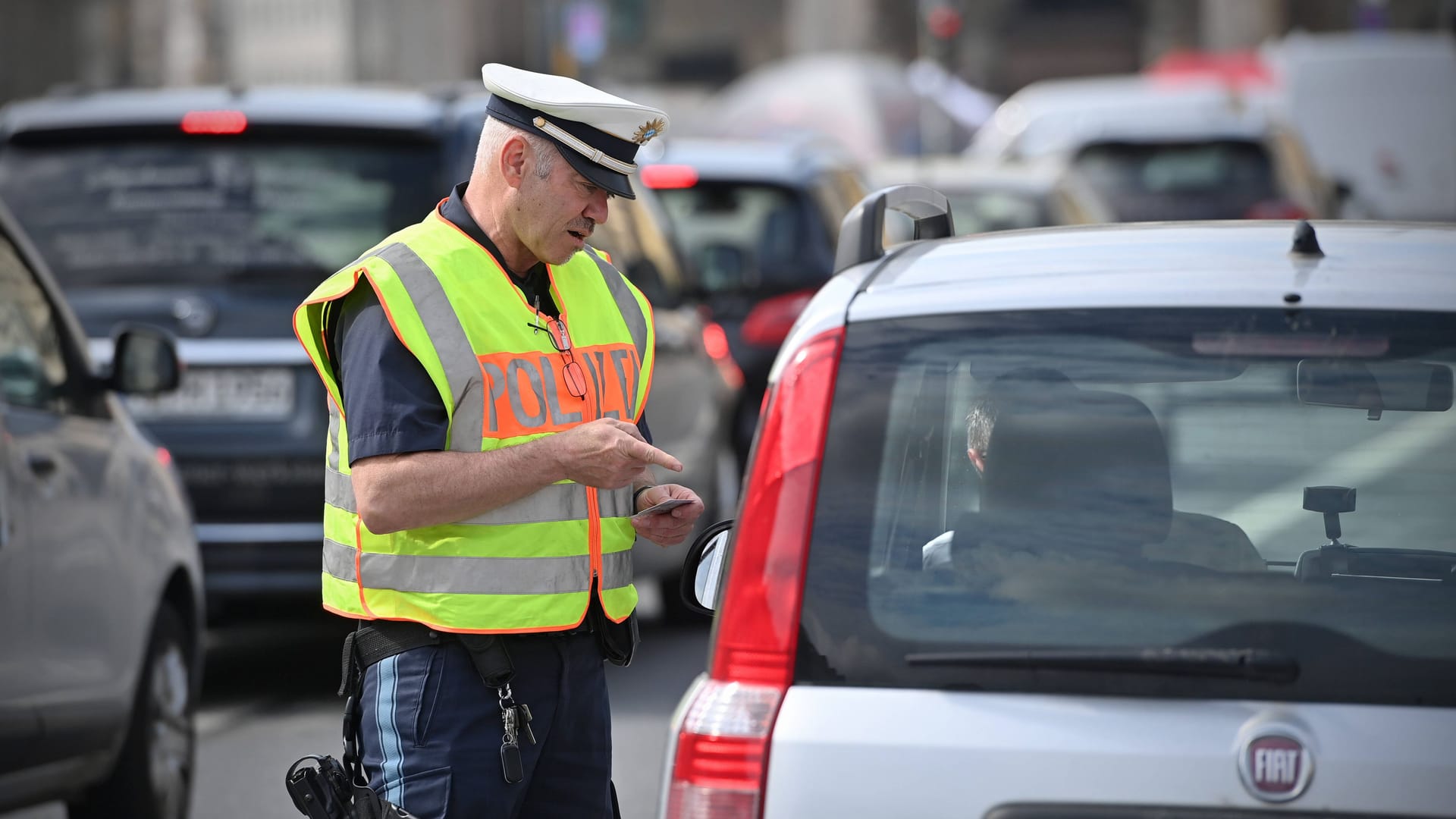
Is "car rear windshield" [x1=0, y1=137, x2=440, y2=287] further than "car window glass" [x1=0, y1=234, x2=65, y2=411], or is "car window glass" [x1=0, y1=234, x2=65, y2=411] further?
"car rear windshield" [x1=0, y1=137, x2=440, y2=287]

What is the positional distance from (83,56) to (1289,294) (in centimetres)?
4880

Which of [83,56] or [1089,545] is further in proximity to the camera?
[83,56]

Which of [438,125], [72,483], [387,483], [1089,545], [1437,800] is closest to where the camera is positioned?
[1437,800]

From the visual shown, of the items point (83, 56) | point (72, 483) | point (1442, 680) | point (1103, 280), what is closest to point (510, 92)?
point (1103, 280)

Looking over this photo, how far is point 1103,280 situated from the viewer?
3039mm

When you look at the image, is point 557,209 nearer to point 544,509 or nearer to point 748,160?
point 544,509

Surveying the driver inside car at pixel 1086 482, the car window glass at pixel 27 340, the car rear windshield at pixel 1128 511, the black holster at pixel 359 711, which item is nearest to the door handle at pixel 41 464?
the car window glass at pixel 27 340

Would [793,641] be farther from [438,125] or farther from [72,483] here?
[438,125]

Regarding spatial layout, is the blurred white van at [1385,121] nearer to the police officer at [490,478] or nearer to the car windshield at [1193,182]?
the car windshield at [1193,182]

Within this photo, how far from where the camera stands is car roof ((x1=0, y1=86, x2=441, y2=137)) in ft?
24.1

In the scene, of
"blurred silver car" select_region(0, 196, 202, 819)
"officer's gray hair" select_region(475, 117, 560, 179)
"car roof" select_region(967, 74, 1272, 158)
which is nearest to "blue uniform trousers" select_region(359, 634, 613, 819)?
"officer's gray hair" select_region(475, 117, 560, 179)

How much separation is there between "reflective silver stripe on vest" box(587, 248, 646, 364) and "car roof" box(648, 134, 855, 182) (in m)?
7.48

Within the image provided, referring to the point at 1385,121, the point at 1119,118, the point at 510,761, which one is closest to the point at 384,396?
the point at 510,761

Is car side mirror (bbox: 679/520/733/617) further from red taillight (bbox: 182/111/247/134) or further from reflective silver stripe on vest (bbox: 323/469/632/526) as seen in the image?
red taillight (bbox: 182/111/247/134)
